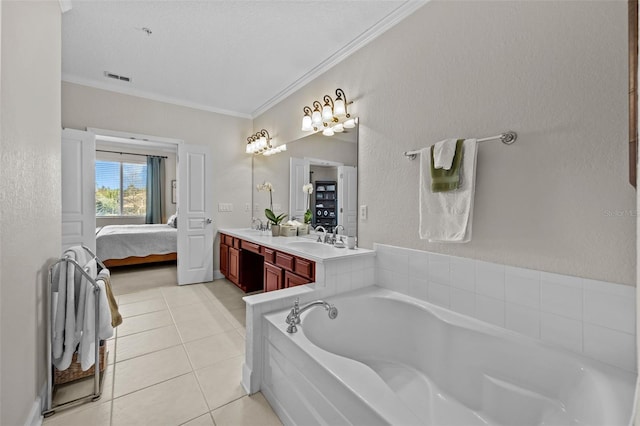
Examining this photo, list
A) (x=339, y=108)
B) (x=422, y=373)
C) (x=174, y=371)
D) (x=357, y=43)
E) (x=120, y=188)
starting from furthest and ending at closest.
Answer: (x=120, y=188), (x=339, y=108), (x=357, y=43), (x=174, y=371), (x=422, y=373)

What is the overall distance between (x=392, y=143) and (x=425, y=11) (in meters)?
0.89

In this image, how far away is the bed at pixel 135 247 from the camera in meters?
4.35

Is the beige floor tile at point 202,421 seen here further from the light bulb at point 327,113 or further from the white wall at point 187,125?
the white wall at point 187,125

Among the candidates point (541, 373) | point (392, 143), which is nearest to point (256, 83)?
point (392, 143)

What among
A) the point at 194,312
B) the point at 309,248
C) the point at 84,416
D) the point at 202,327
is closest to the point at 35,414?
the point at 84,416

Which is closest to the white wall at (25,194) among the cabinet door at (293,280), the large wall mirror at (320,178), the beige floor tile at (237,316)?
the beige floor tile at (237,316)

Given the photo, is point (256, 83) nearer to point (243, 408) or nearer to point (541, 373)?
point (243, 408)

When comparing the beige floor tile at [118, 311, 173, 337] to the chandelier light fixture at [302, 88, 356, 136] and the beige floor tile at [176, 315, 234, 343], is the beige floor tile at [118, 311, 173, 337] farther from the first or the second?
the chandelier light fixture at [302, 88, 356, 136]

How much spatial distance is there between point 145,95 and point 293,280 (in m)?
3.15

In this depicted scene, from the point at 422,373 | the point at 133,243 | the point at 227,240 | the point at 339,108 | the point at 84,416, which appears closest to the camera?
the point at 84,416

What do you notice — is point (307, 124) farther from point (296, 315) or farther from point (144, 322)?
point (144, 322)

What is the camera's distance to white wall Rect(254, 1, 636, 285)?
1198 millimetres

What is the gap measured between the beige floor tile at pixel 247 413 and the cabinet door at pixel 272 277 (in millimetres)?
970

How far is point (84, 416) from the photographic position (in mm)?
1511
